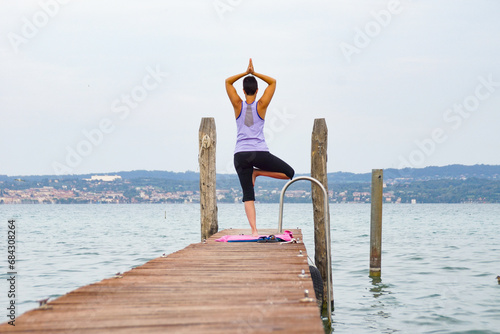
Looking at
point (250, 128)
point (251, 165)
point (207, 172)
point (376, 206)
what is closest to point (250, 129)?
point (250, 128)

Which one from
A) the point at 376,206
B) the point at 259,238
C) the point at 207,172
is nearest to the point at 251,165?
the point at 259,238

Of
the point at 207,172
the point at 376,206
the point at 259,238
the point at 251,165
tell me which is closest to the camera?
the point at 251,165

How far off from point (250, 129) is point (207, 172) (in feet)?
8.46

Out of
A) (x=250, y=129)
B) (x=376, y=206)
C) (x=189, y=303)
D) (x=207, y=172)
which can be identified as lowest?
(x=189, y=303)

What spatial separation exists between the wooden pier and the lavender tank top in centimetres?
229

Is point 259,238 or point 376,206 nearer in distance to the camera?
point 259,238

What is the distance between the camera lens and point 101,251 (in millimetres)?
22875

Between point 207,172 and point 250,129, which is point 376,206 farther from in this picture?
point 250,129

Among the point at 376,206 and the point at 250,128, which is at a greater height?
the point at 250,128

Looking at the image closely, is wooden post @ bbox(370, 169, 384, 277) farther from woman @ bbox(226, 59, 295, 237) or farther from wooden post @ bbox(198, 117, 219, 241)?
woman @ bbox(226, 59, 295, 237)

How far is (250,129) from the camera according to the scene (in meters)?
7.58

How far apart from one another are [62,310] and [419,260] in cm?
1655

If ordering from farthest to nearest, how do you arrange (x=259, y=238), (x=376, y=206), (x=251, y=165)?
(x=376, y=206), (x=259, y=238), (x=251, y=165)

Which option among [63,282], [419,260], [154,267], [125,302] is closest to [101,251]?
[63,282]
